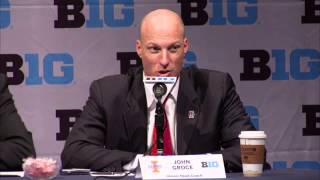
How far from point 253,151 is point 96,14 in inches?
78.6

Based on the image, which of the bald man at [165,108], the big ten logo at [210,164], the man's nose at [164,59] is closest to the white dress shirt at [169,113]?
the bald man at [165,108]

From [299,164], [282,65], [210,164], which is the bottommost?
[299,164]

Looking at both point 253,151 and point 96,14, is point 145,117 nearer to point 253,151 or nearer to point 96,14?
point 253,151

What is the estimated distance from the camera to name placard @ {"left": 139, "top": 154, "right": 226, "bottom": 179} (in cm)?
222

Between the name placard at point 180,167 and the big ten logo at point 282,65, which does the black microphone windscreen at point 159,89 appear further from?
the big ten logo at point 282,65

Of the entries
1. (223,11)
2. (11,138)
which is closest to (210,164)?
(11,138)

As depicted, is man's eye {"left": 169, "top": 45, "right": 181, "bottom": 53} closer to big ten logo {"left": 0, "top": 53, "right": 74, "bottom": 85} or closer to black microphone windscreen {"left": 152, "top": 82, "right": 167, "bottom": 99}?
black microphone windscreen {"left": 152, "top": 82, "right": 167, "bottom": 99}

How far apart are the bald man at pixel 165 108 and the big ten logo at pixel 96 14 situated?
83 centimetres

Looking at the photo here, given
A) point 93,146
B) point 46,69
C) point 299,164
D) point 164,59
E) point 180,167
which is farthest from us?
point 299,164

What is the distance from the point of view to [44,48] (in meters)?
4.10

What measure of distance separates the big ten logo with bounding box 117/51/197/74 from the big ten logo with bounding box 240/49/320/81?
322mm

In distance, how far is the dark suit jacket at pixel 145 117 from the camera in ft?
10.4

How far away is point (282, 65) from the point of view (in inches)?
164

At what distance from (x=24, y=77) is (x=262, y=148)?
2098 mm
